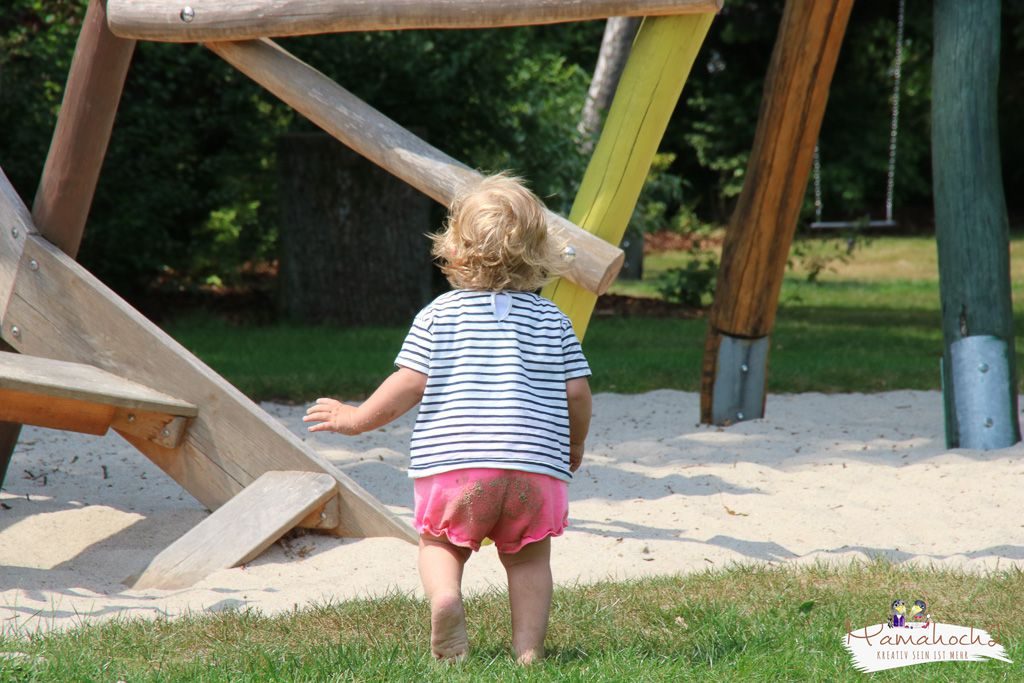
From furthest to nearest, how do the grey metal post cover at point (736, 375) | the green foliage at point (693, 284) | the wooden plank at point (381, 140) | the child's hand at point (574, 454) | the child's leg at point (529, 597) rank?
1. the green foliage at point (693, 284)
2. the grey metal post cover at point (736, 375)
3. the wooden plank at point (381, 140)
4. the child's hand at point (574, 454)
5. the child's leg at point (529, 597)

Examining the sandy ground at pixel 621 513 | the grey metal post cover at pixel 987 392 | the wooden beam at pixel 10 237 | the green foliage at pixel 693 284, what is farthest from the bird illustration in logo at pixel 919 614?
the green foliage at pixel 693 284

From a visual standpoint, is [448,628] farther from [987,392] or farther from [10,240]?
[987,392]

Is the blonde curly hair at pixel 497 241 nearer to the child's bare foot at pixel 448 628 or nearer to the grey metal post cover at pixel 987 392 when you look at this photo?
the child's bare foot at pixel 448 628

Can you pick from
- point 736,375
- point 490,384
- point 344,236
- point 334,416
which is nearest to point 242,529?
point 334,416

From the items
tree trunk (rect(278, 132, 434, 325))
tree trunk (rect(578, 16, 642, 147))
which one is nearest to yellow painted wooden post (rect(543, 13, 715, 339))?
tree trunk (rect(278, 132, 434, 325))

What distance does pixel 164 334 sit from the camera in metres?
4.07

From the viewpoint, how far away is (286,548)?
392 centimetres

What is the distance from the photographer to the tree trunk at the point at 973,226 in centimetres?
514

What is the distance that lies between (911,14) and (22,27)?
12749 millimetres

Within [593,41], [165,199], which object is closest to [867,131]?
[593,41]

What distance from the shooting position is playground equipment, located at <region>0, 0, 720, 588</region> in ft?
11.8

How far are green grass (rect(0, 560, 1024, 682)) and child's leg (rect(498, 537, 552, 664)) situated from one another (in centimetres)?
6

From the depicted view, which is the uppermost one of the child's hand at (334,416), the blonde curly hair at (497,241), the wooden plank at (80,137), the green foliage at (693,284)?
the green foliage at (693,284)

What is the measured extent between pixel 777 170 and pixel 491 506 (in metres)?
3.34
